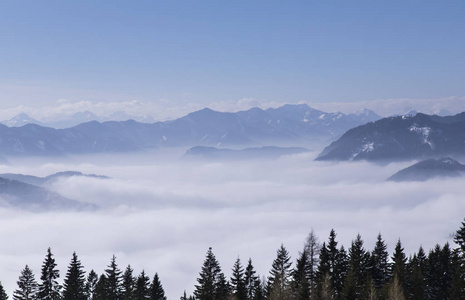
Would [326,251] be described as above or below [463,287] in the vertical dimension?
above

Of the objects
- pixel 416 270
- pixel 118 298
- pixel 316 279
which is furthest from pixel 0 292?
pixel 416 270

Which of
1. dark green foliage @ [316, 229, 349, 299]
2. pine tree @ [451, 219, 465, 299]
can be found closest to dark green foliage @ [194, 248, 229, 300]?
dark green foliage @ [316, 229, 349, 299]

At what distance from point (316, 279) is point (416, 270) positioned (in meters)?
12.9

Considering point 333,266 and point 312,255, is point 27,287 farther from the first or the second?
point 333,266

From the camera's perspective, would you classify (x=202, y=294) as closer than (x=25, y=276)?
Yes

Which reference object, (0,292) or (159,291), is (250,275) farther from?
(0,292)

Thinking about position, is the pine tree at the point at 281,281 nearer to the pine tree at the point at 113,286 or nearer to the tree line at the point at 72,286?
the tree line at the point at 72,286

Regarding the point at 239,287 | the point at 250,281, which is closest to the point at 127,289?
the point at 239,287

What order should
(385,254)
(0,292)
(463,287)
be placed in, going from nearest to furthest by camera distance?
1. (463,287)
2. (385,254)
3. (0,292)

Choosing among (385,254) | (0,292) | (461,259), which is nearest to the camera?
(461,259)

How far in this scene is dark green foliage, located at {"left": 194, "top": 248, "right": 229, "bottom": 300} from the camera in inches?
1848

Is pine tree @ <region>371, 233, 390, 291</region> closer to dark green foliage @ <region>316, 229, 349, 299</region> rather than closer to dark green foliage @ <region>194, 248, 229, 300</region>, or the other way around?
dark green foliage @ <region>316, 229, 349, 299</region>

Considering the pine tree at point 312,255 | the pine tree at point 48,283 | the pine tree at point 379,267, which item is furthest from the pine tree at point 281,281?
the pine tree at point 48,283

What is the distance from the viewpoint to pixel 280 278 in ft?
152
